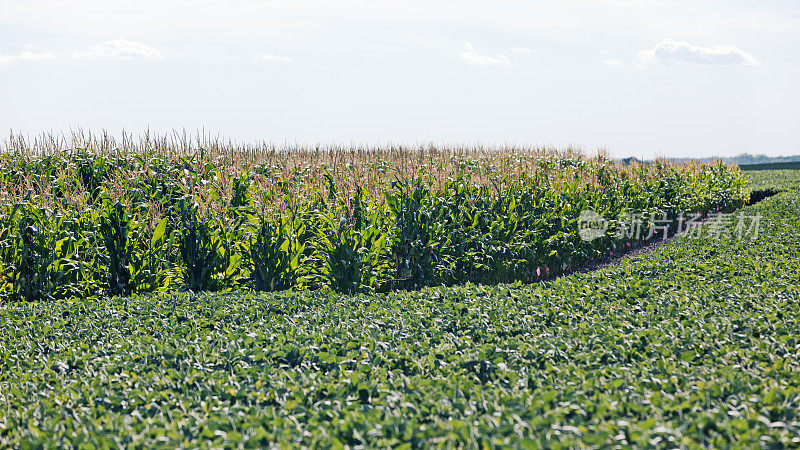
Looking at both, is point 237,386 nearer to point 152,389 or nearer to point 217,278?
point 152,389

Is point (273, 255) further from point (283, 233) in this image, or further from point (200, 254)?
point (200, 254)

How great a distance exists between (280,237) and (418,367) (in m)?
4.32

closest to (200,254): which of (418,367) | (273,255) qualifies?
(273,255)

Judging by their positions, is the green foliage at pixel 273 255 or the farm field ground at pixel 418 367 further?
the green foliage at pixel 273 255

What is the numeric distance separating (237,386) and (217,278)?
4540 mm

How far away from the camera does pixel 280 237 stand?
27.4 ft

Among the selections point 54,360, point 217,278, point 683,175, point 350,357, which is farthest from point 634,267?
point 683,175

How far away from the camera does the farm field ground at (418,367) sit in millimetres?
3461

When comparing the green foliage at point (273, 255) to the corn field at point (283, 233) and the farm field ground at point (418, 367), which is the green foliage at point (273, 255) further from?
the farm field ground at point (418, 367)

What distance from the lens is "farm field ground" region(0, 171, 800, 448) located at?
3461 millimetres

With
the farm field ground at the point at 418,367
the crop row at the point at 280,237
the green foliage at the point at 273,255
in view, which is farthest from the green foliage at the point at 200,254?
the farm field ground at the point at 418,367

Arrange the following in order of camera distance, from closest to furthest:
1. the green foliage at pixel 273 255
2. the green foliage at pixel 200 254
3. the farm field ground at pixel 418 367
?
the farm field ground at pixel 418 367 < the green foliage at pixel 273 255 < the green foliage at pixel 200 254

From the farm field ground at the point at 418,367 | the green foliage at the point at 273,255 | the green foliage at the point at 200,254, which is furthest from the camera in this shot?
the green foliage at the point at 200,254

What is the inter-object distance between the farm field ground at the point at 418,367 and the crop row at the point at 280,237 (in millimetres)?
1588
